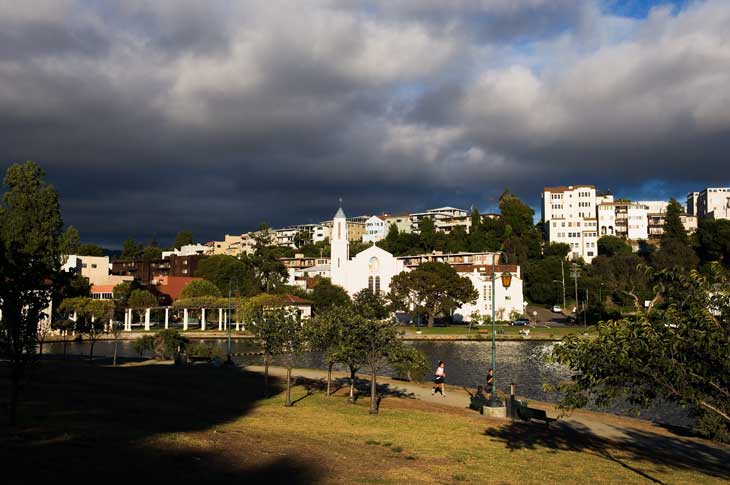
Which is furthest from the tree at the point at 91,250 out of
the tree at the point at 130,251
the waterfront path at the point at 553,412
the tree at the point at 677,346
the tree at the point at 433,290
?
the tree at the point at 677,346

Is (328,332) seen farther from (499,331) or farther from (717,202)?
(717,202)

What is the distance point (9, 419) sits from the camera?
732 inches

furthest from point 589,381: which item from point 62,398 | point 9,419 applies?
point 62,398

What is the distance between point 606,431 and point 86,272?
114 metres

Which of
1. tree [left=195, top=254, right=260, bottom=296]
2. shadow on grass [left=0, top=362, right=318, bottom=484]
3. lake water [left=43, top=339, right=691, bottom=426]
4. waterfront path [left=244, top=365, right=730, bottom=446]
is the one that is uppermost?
tree [left=195, top=254, right=260, bottom=296]

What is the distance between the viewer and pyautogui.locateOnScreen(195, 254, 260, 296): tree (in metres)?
122

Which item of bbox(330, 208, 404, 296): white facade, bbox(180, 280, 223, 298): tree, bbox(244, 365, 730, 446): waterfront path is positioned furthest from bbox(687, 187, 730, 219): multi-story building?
bbox(244, 365, 730, 446): waterfront path

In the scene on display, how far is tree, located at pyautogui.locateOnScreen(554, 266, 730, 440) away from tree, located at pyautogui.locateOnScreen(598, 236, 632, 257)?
468 ft

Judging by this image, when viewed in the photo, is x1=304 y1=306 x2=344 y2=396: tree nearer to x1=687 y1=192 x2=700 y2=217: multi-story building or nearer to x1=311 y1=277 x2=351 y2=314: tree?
x1=311 y1=277 x2=351 y2=314: tree

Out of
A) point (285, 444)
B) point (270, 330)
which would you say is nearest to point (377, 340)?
point (270, 330)

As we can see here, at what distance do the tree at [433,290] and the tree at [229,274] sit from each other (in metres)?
29.0

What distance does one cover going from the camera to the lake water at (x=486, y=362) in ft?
126

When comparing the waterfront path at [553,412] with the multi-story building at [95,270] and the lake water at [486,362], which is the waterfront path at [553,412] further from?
the multi-story building at [95,270]

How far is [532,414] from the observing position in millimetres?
27188
